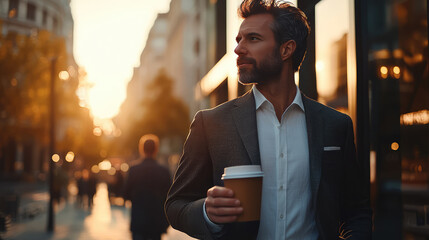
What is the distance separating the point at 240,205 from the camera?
1.73 meters

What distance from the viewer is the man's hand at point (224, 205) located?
5.65 ft

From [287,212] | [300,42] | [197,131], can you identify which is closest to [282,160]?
[287,212]

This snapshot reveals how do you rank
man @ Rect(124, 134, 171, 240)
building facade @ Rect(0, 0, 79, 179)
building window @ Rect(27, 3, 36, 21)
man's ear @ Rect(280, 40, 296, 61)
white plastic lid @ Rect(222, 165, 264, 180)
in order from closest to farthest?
white plastic lid @ Rect(222, 165, 264, 180)
man's ear @ Rect(280, 40, 296, 61)
man @ Rect(124, 134, 171, 240)
building facade @ Rect(0, 0, 79, 179)
building window @ Rect(27, 3, 36, 21)

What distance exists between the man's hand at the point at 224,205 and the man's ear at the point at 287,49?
876 mm

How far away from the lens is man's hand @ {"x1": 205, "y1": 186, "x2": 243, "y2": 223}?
1722 mm

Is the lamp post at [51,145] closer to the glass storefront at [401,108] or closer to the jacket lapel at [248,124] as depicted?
the glass storefront at [401,108]

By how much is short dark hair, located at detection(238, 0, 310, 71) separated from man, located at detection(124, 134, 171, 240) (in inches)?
171

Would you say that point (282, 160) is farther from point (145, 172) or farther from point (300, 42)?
point (145, 172)

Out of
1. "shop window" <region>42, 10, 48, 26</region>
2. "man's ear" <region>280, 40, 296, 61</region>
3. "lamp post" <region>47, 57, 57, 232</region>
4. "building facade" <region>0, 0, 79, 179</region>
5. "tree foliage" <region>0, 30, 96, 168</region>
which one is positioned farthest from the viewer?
"shop window" <region>42, 10, 48, 26</region>

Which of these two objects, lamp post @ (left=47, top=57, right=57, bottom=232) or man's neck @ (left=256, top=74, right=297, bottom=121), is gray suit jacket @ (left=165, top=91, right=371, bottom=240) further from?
lamp post @ (left=47, top=57, right=57, bottom=232)

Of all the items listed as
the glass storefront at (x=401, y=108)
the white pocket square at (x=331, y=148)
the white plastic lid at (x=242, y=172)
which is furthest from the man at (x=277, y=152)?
the glass storefront at (x=401, y=108)

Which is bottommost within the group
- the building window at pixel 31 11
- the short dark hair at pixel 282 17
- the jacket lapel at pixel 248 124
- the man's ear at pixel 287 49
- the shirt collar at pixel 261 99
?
the jacket lapel at pixel 248 124

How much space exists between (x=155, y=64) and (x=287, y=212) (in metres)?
103

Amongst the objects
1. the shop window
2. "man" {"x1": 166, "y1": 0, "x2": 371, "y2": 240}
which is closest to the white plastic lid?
"man" {"x1": 166, "y1": 0, "x2": 371, "y2": 240}
